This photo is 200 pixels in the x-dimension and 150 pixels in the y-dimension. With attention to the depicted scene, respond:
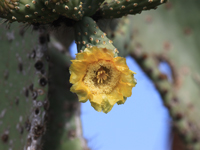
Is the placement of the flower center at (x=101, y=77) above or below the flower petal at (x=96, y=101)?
above

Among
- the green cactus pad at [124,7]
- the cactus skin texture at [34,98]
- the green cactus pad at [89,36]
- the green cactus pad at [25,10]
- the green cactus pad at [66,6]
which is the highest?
the green cactus pad at [124,7]

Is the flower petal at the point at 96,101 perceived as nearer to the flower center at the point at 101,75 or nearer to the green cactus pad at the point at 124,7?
the flower center at the point at 101,75

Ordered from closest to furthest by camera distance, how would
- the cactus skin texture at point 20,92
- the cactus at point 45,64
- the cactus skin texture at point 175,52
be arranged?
the cactus at point 45,64 → the cactus skin texture at point 20,92 → the cactus skin texture at point 175,52

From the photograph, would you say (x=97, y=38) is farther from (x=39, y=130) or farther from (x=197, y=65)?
(x=197, y=65)

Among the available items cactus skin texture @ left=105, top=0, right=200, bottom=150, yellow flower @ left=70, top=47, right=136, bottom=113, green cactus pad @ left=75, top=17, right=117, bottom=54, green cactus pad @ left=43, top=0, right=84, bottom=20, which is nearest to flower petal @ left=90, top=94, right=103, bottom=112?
yellow flower @ left=70, top=47, right=136, bottom=113

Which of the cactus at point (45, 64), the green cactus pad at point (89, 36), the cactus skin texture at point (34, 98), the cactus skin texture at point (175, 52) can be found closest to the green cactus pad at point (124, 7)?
the cactus at point (45, 64)

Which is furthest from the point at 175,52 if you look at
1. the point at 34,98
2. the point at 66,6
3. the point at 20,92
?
the point at 66,6
